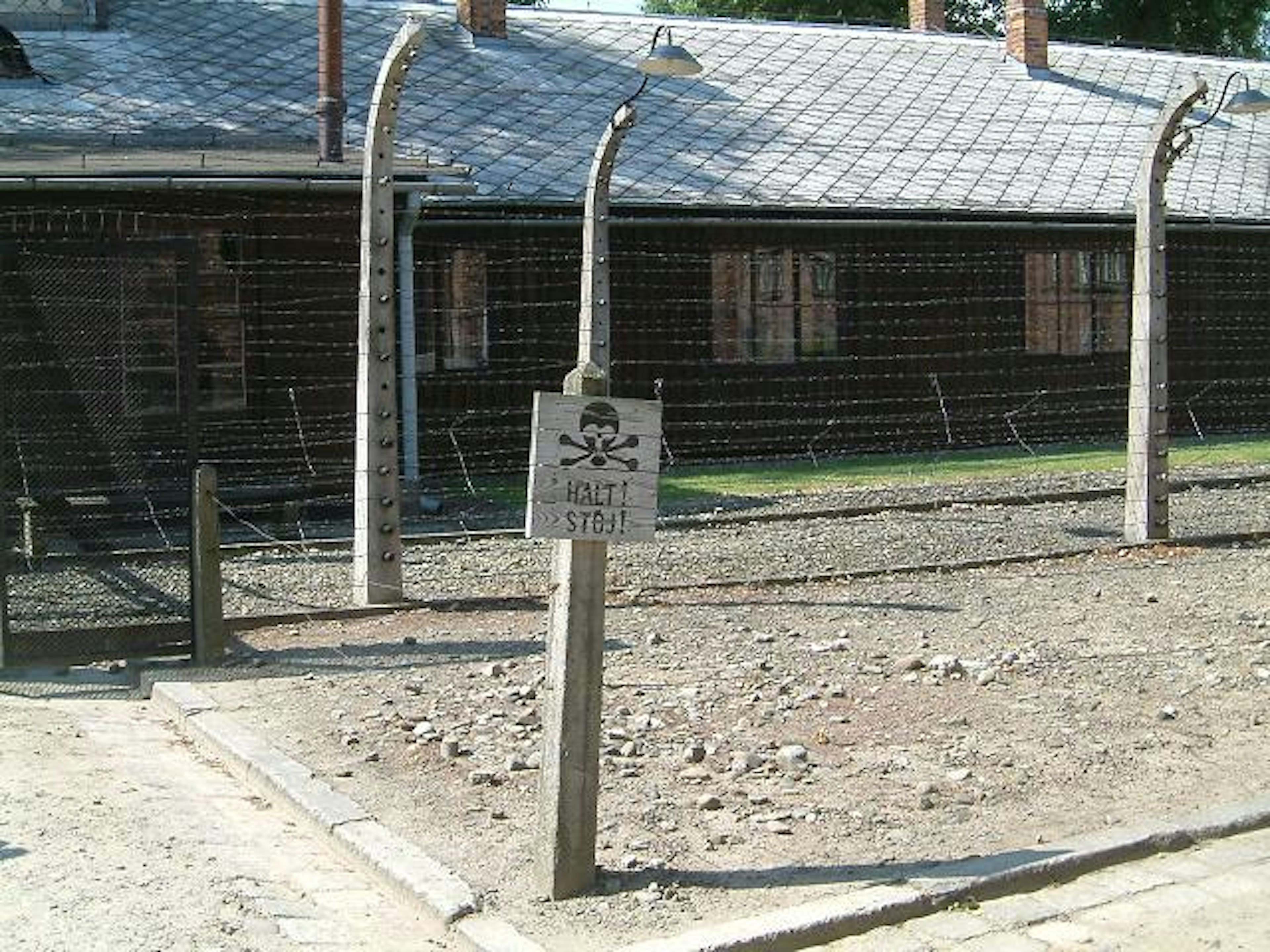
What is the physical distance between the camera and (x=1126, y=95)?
2695 cm

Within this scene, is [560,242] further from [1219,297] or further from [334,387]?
[1219,297]

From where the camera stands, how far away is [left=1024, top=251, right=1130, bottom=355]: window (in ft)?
76.0

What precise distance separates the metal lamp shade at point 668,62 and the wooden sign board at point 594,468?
7.35m

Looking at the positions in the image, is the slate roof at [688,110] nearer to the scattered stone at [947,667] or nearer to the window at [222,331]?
the window at [222,331]

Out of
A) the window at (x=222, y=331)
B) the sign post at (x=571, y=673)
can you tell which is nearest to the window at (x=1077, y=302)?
the window at (x=222, y=331)

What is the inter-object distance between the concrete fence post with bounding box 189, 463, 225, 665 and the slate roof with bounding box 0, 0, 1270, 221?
848 centimetres

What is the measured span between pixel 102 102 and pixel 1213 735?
48.1 ft

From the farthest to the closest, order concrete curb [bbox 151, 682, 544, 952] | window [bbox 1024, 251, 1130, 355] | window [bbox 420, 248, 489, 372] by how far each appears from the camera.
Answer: window [bbox 1024, 251, 1130, 355] → window [bbox 420, 248, 489, 372] → concrete curb [bbox 151, 682, 544, 952]

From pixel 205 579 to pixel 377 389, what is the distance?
5.64 feet

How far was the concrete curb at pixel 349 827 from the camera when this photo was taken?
17.3ft

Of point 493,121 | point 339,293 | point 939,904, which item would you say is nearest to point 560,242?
point 493,121

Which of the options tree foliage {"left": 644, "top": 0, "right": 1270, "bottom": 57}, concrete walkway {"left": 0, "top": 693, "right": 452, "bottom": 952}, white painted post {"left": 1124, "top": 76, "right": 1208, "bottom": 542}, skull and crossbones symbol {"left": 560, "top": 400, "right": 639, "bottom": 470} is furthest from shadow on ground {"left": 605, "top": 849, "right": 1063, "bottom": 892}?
tree foliage {"left": 644, "top": 0, "right": 1270, "bottom": 57}

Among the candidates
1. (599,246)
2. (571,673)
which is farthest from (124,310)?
(571,673)

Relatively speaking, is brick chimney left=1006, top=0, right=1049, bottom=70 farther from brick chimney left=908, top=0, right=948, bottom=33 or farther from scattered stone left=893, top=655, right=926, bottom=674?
scattered stone left=893, top=655, right=926, bottom=674
